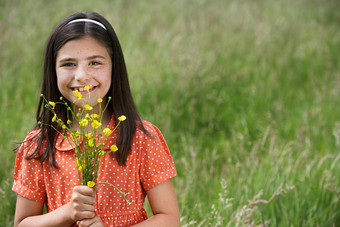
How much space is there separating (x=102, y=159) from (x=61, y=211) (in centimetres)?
27

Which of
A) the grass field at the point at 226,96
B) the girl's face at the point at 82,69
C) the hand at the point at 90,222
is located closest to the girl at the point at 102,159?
the girl's face at the point at 82,69

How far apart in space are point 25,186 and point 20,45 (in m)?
3.27

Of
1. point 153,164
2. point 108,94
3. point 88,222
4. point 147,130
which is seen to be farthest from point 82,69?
point 88,222

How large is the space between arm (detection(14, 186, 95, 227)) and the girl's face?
0.39m

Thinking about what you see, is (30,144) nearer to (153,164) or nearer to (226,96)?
(153,164)

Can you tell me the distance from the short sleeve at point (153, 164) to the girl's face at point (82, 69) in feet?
0.87

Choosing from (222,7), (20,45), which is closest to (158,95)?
(20,45)

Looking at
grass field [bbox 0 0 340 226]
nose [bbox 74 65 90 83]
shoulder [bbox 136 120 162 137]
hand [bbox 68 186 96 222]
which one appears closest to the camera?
hand [bbox 68 186 96 222]

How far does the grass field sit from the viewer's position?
2.72m

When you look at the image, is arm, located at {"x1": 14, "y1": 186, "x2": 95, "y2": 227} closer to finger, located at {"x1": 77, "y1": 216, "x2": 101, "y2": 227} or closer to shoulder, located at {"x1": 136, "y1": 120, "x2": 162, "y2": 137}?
finger, located at {"x1": 77, "y1": 216, "x2": 101, "y2": 227}

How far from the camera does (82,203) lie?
158 cm

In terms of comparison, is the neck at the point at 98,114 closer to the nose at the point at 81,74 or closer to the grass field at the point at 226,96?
the nose at the point at 81,74

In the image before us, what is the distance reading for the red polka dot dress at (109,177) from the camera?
6.07 ft

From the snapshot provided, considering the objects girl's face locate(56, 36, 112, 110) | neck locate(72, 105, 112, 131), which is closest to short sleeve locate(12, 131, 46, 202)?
neck locate(72, 105, 112, 131)
